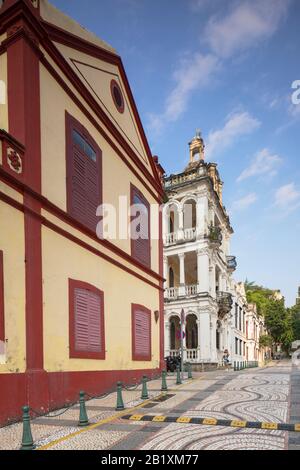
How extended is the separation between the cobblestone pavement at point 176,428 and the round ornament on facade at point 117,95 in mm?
10453

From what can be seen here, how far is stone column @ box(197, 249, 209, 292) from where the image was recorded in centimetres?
2750

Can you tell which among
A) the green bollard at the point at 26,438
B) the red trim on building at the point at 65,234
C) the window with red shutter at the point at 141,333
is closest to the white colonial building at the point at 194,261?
the window with red shutter at the point at 141,333

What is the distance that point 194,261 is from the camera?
3184 centimetres

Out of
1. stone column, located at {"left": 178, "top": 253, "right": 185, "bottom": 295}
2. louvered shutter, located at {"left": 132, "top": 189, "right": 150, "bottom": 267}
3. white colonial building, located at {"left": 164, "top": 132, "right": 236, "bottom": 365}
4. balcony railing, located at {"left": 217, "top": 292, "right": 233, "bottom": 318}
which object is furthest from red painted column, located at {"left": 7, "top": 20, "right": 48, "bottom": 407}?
balcony railing, located at {"left": 217, "top": 292, "right": 233, "bottom": 318}

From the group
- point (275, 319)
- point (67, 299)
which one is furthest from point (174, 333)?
point (275, 319)

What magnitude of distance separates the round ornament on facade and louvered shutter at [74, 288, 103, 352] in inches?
298

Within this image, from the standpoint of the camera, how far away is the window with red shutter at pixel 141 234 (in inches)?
648

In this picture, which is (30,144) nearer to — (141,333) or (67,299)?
(67,299)

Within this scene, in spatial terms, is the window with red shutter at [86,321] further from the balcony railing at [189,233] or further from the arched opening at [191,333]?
the arched opening at [191,333]

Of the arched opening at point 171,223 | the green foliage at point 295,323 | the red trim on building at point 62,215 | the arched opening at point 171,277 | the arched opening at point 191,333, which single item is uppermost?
the arched opening at point 171,223

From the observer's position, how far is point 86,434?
700cm

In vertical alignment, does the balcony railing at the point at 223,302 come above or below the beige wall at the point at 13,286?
below

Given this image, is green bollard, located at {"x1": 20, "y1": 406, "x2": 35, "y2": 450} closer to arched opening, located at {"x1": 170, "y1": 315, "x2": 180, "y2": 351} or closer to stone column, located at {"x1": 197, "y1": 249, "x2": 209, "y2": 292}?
stone column, located at {"x1": 197, "y1": 249, "x2": 209, "y2": 292}

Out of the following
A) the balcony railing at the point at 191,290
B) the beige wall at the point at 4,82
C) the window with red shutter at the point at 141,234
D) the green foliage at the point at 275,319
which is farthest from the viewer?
the green foliage at the point at 275,319
